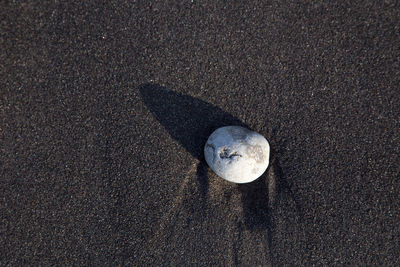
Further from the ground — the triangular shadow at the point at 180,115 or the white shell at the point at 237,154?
the triangular shadow at the point at 180,115

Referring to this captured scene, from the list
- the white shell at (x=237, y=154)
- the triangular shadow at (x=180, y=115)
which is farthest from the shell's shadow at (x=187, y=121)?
the white shell at (x=237, y=154)

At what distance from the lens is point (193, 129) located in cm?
213

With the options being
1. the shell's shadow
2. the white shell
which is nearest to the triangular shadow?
the shell's shadow

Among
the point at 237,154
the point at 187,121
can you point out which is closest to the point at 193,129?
the point at 187,121

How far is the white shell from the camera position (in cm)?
192

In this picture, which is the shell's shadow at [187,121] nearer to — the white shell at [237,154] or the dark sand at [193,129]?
the dark sand at [193,129]

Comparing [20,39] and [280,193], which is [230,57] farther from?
[20,39]

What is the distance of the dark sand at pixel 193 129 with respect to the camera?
210 cm

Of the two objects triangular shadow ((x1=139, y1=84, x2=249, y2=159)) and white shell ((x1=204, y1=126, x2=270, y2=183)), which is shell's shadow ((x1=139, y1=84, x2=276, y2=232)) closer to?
triangular shadow ((x1=139, y1=84, x2=249, y2=159))

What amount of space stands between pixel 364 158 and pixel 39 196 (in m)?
2.24

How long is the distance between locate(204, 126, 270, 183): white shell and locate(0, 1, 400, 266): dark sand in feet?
0.49

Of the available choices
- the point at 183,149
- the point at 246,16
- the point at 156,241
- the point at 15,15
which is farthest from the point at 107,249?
the point at 246,16

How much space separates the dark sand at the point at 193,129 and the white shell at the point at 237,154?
0.49 feet

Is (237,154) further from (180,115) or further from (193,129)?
(180,115)
